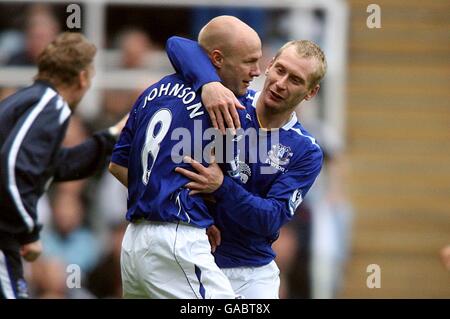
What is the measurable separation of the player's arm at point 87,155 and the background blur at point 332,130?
102 inches

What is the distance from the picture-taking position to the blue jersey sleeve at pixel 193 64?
19.5ft

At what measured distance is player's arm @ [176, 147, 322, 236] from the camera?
5.83 meters

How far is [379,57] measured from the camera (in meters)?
13.3

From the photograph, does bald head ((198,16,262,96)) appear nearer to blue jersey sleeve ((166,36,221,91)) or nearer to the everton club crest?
blue jersey sleeve ((166,36,221,91))

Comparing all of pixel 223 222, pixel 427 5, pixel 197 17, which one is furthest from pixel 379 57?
pixel 223 222

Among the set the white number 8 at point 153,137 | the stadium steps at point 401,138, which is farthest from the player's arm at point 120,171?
the stadium steps at point 401,138

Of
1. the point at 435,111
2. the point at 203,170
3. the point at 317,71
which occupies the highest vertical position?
the point at 317,71

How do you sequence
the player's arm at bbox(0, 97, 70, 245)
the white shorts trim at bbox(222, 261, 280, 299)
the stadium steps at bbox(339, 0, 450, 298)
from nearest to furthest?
1. the white shorts trim at bbox(222, 261, 280, 299)
2. the player's arm at bbox(0, 97, 70, 245)
3. the stadium steps at bbox(339, 0, 450, 298)

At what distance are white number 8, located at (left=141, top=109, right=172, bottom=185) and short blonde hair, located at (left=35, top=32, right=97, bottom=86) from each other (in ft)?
4.47

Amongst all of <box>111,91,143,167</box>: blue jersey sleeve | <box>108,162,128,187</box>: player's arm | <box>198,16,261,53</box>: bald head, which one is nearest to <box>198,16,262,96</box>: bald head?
<box>198,16,261,53</box>: bald head

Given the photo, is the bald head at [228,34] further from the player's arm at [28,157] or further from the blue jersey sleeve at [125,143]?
the player's arm at [28,157]

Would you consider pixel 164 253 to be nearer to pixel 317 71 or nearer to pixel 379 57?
pixel 317 71

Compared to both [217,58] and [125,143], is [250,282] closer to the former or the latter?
[125,143]
